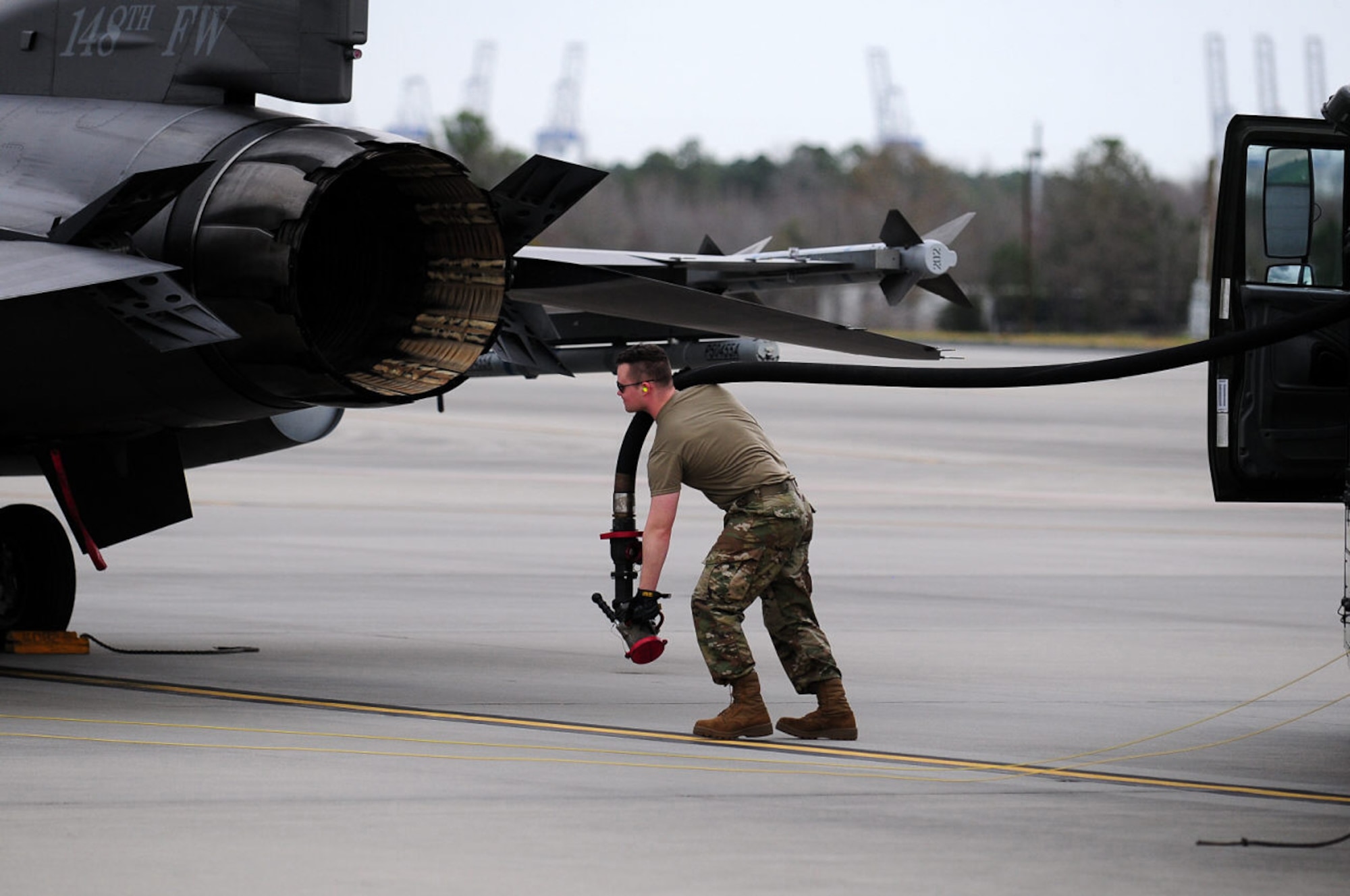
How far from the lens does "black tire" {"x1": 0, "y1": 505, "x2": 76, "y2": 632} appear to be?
13.6 meters

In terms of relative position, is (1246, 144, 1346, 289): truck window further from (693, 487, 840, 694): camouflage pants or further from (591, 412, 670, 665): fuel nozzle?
(591, 412, 670, 665): fuel nozzle

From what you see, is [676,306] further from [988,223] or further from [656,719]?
[988,223]

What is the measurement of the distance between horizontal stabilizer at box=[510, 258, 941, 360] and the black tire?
12.3 feet

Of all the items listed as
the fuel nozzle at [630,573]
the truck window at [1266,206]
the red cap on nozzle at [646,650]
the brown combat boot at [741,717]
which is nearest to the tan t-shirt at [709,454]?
the fuel nozzle at [630,573]

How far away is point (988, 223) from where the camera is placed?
153 m

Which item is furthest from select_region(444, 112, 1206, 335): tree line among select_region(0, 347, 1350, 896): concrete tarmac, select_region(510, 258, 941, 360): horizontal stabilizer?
select_region(510, 258, 941, 360): horizontal stabilizer

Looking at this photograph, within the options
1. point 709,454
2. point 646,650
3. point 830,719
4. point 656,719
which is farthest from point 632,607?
point 830,719

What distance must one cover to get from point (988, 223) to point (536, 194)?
144 m

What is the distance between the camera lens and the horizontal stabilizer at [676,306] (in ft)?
40.2

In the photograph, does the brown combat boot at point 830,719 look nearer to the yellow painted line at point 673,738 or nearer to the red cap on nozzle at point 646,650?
the yellow painted line at point 673,738

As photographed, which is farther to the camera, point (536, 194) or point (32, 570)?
point (32, 570)

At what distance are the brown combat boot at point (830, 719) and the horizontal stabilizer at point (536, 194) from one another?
3045mm

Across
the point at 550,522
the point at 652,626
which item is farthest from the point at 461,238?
the point at 550,522

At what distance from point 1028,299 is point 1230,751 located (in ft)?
313
